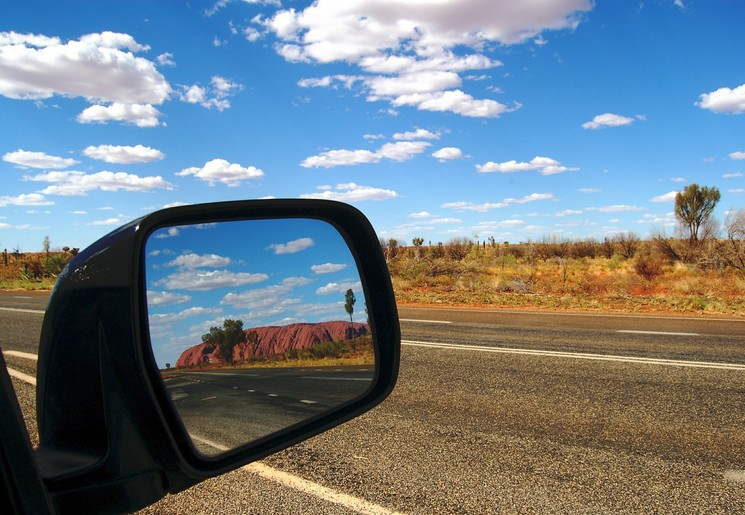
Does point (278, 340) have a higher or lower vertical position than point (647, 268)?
lower

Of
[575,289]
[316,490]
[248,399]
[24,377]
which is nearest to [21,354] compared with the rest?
[24,377]

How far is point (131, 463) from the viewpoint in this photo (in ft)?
3.41

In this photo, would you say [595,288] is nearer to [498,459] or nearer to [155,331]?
[498,459]

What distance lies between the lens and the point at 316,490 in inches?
136

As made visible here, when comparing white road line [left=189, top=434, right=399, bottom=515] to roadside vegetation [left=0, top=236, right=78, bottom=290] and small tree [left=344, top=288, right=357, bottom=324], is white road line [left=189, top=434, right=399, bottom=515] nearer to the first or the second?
small tree [left=344, top=288, right=357, bottom=324]

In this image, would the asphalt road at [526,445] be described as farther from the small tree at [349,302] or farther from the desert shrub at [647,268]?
the desert shrub at [647,268]

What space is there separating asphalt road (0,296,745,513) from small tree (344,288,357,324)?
1.62 m

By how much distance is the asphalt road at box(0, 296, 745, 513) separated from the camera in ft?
11.0

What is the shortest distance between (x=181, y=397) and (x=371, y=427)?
371cm

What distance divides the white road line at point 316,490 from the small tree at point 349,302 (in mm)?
1585

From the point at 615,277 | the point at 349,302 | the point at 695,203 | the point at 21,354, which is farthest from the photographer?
the point at 695,203

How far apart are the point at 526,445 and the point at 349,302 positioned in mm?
2791

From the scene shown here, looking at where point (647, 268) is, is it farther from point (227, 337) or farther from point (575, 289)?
point (227, 337)

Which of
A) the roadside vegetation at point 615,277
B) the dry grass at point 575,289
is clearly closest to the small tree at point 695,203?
the roadside vegetation at point 615,277
